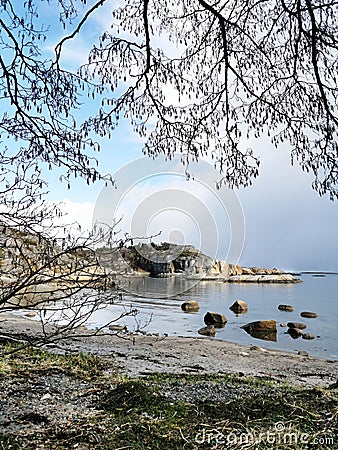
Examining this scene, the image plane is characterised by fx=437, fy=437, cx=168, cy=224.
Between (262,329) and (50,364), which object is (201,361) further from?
(262,329)

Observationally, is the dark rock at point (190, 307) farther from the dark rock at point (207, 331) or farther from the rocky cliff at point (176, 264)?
the dark rock at point (207, 331)

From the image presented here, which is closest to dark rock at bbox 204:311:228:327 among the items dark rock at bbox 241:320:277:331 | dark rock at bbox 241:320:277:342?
dark rock at bbox 241:320:277:342

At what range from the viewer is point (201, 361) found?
306 inches

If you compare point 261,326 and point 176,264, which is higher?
point 176,264

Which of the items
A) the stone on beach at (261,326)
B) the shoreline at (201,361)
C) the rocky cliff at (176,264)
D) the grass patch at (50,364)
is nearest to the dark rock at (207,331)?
the stone on beach at (261,326)

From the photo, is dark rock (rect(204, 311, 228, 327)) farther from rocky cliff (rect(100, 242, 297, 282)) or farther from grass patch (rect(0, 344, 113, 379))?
grass patch (rect(0, 344, 113, 379))

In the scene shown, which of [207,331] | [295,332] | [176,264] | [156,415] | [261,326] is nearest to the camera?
[156,415]

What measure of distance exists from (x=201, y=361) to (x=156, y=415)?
4794 millimetres

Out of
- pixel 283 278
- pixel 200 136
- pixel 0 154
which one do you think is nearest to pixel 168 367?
pixel 200 136

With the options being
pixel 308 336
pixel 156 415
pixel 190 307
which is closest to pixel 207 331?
pixel 308 336

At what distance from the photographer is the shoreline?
20.6ft

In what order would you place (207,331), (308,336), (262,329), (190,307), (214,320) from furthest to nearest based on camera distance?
(190,307), (214,320), (262,329), (308,336), (207,331)

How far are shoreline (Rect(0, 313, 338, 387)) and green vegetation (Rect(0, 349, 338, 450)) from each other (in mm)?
921

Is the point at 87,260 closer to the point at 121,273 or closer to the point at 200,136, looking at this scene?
the point at 121,273
